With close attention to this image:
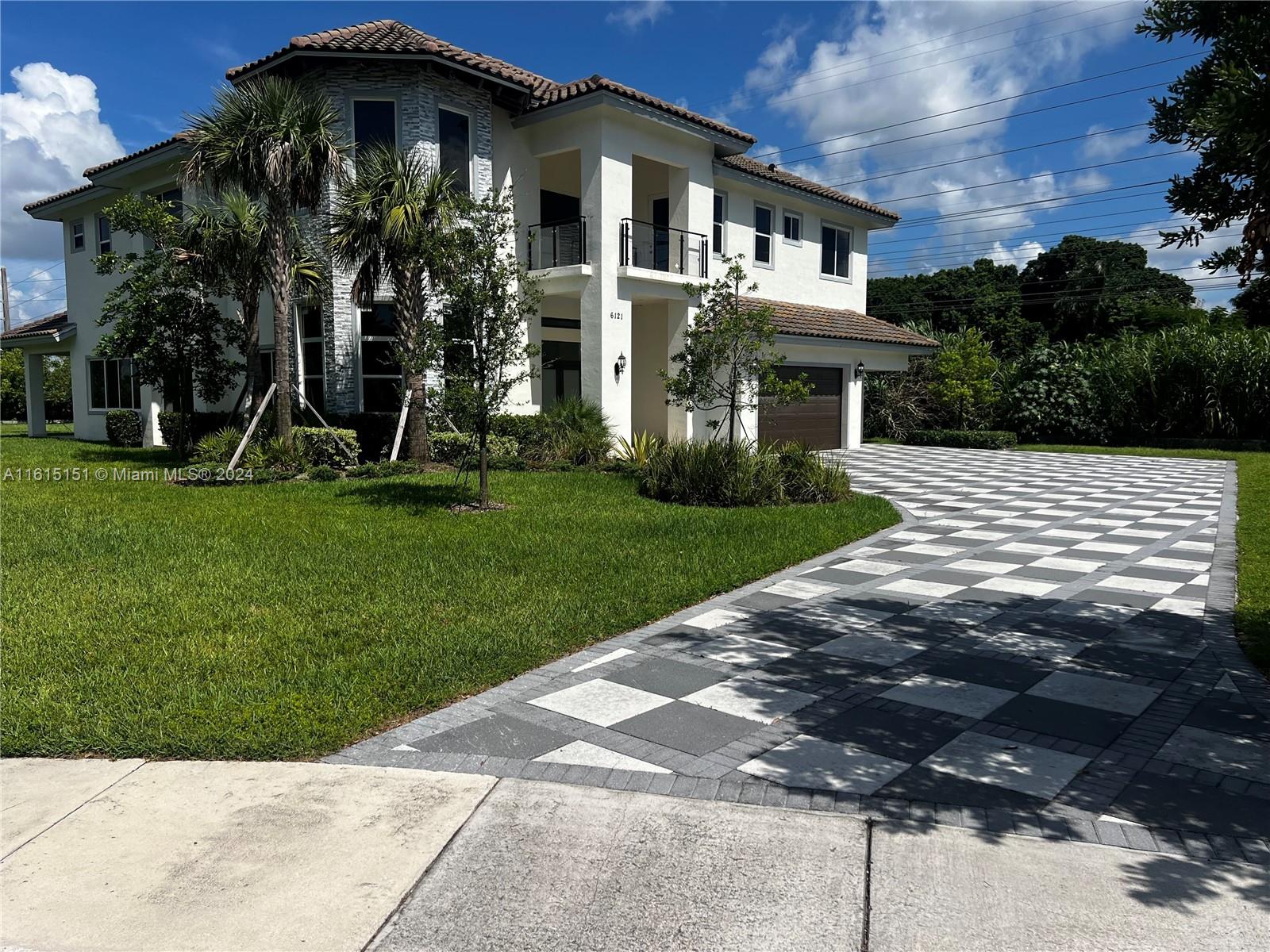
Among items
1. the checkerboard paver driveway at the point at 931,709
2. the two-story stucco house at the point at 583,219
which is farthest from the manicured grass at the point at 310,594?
the two-story stucco house at the point at 583,219

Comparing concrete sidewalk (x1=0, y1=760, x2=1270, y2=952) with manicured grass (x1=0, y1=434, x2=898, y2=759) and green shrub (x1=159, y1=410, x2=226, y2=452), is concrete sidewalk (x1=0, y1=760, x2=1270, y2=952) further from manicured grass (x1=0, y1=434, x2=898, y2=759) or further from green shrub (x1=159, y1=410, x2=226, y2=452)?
green shrub (x1=159, y1=410, x2=226, y2=452)

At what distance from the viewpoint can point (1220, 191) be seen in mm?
4602

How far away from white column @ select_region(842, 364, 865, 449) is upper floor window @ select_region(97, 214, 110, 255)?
21429mm

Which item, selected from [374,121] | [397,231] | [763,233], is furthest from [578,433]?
[763,233]

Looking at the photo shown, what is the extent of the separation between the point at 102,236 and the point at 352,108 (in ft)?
42.0

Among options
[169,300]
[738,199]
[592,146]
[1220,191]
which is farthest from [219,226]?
[1220,191]

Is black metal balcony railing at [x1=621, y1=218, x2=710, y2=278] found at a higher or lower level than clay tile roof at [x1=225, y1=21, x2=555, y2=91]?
lower

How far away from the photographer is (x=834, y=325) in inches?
932

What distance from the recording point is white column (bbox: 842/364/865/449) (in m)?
24.7

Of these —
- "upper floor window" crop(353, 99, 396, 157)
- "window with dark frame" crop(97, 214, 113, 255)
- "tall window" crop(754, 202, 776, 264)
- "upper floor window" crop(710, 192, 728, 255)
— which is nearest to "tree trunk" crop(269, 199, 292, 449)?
"upper floor window" crop(353, 99, 396, 157)

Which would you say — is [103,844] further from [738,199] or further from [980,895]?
[738,199]

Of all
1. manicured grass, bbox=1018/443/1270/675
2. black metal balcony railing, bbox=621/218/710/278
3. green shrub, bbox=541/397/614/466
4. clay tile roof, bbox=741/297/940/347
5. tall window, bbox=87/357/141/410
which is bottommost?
manicured grass, bbox=1018/443/1270/675

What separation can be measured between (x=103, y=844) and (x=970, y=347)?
2703 cm

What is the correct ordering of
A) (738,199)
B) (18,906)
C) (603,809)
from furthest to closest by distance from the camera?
(738,199) < (603,809) < (18,906)
